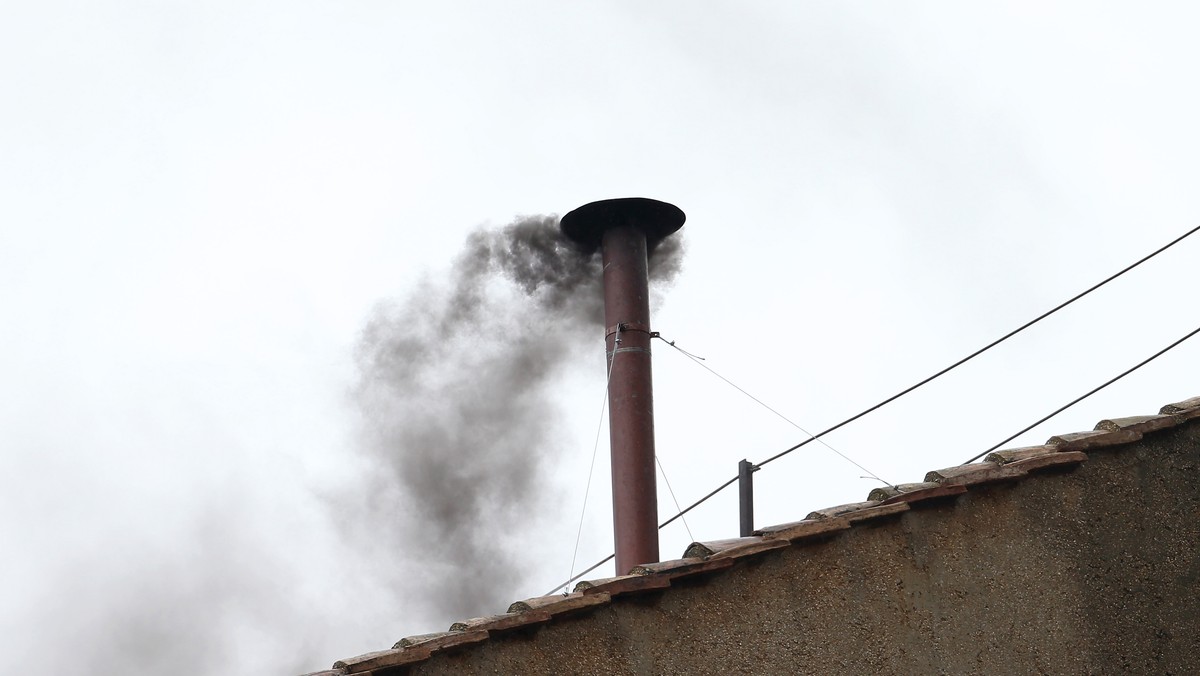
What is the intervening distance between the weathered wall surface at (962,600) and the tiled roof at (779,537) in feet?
0.17

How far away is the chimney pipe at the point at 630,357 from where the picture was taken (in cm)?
952

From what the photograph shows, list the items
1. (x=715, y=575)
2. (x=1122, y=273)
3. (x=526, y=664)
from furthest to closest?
(x=1122, y=273) → (x=715, y=575) → (x=526, y=664)

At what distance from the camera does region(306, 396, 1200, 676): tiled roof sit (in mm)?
4027

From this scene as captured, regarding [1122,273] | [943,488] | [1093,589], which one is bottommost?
[1093,589]

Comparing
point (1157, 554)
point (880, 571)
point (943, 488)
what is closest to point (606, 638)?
point (880, 571)

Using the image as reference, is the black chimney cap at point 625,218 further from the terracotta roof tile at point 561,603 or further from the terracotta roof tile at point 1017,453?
the terracotta roof tile at point 561,603

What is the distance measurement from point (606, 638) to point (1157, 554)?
2711 millimetres

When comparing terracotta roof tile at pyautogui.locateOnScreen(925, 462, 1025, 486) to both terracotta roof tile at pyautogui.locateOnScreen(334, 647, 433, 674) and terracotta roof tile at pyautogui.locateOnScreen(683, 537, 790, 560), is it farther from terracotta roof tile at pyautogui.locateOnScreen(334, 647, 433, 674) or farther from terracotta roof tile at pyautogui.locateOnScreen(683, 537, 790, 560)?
terracotta roof tile at pyautogui.locateOnScreen(334, 647, 433, 674)

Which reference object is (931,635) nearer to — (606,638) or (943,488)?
(943,488)

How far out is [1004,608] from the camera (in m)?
4.93

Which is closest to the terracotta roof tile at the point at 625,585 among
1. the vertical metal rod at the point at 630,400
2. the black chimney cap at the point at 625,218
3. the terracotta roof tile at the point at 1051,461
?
the terracotta roof tile at the point at 1051,461

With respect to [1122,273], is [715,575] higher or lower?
lower

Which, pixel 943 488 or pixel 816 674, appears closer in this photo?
pixel 816 674

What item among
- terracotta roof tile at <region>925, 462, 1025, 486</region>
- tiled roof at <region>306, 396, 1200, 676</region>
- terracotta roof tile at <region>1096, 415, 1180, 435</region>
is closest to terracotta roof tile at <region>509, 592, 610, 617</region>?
tiled roof at <region>306, 396, 1200, 676</region>
